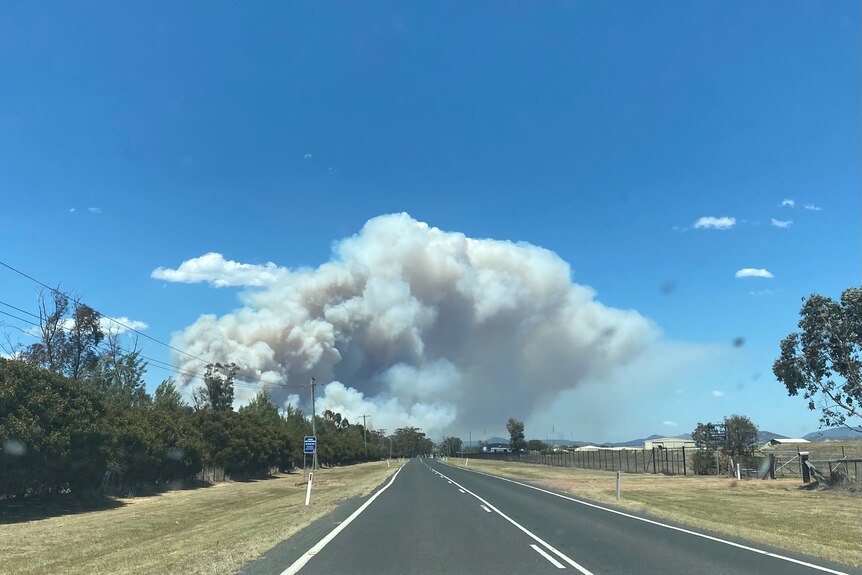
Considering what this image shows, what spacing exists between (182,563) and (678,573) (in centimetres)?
854

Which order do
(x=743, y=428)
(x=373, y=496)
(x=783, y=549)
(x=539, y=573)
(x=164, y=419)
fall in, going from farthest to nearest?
(x=743, y=428) → (x=164, y=419) → (x=373, y=496) → (x=783, y=549) → (x=539, y=573)

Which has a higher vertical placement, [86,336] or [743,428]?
[86,336]

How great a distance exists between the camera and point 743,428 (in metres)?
112

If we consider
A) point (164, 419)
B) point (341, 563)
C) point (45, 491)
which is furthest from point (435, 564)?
point (164, 419)

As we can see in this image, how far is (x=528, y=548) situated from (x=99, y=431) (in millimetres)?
22430

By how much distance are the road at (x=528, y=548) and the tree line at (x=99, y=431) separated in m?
13.2

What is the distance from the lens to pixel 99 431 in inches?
1123

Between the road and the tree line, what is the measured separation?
43.5ft

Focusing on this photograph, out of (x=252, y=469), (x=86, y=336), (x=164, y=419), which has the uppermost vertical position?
(x=86, y=336)

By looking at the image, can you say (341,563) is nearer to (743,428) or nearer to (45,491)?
(45,491)

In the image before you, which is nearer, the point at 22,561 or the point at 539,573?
the point at 539,573

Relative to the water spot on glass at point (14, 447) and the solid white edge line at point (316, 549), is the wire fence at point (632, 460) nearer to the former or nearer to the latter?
the solid white edge line at point (316, 549)

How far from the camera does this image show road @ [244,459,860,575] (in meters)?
11.1

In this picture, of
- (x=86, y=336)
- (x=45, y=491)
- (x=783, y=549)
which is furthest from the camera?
(x=86, y=336)
